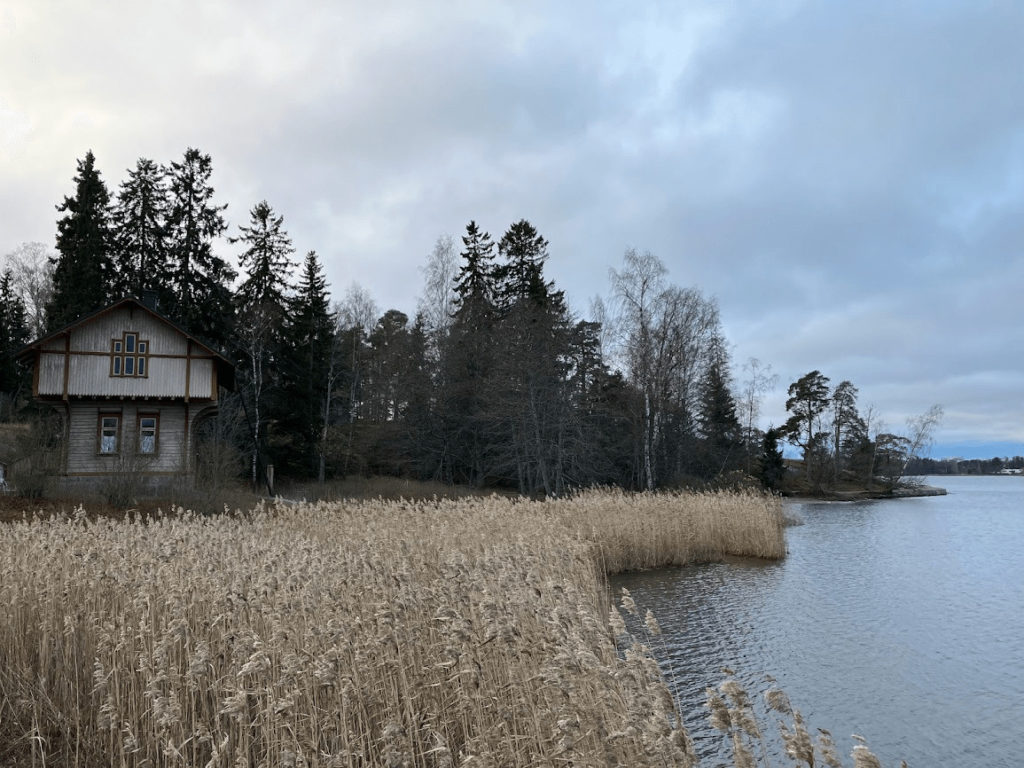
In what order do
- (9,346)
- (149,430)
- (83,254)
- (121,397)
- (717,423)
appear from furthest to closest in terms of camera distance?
(717,423), (9,346), (83,254), (149,430), (121,397)

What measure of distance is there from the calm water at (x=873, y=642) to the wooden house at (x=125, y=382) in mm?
20931

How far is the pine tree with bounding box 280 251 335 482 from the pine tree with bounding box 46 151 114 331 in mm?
9476

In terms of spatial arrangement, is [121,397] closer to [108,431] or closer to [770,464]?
[108,431]

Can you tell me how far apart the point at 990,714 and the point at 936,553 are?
14006 millimetres

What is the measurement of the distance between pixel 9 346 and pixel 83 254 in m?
12.7

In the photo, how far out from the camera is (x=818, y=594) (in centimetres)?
1359

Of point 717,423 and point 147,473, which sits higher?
point 717,423

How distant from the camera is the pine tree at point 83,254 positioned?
3556 centimetres

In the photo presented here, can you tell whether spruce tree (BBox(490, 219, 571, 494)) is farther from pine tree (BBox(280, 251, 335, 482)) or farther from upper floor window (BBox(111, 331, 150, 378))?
upper floor window (BBox(111, 331, 150, 378))

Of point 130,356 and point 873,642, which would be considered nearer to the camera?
point 873,642

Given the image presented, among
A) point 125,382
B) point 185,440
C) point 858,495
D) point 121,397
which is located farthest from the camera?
point 858,495

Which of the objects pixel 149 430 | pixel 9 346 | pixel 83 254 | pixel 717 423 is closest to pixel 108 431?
pixel 149 430

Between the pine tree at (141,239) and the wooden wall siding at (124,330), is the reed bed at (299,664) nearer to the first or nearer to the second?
the wooden wall siding at (124,330)

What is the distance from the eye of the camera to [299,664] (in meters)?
4.38
